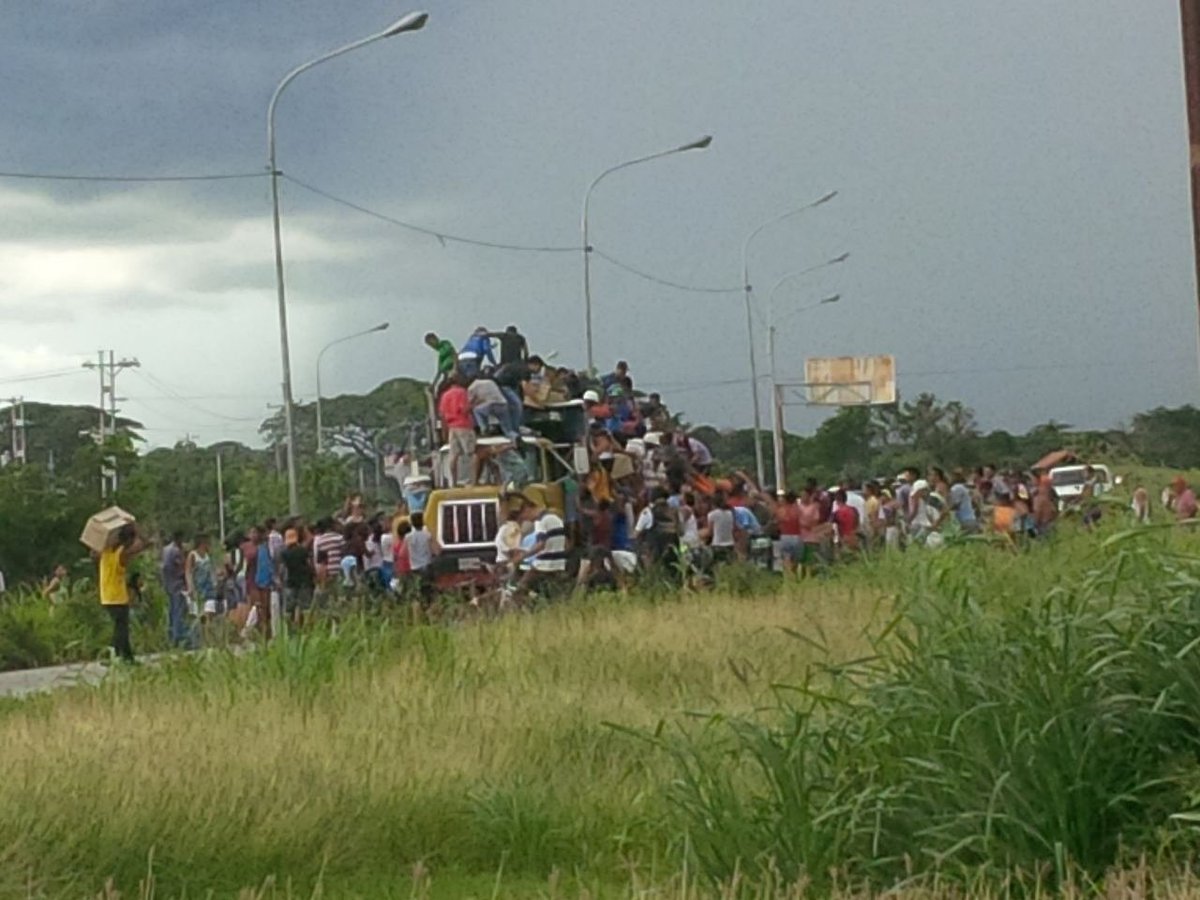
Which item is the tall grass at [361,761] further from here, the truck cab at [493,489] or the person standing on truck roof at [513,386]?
the person standing on truck roof at [513,386]

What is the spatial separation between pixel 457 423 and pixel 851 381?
49.4 meters

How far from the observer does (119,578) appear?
71.1 feet

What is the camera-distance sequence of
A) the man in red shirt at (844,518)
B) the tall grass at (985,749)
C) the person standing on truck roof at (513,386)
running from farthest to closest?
the man in red shirt at (844,518)
the person standing on truck roof at (513,386)
the tall grass at (985,749)

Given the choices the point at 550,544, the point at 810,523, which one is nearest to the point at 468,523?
the point at 550,544

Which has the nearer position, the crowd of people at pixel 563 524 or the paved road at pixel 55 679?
the paved road at pixel 55 679

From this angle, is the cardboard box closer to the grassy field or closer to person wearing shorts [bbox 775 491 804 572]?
person wearing shorts [bbox 775 491 804 572]

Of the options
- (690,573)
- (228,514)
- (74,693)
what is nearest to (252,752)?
(74,693)

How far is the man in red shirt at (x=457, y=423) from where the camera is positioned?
2448 centimetres

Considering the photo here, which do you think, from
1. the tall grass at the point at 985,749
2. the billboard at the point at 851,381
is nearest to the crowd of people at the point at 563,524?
the tall grass at the point at 985,749

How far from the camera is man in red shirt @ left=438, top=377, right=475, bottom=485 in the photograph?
24484mm

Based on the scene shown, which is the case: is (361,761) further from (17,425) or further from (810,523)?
(17,425)

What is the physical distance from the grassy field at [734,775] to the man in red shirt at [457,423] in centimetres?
1172

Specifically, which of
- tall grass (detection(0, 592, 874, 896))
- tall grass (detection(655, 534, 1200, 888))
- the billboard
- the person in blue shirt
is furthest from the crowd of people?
the billboard

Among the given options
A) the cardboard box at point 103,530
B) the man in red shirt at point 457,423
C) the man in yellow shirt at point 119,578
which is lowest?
the man in yellow shirt at point 119,578
